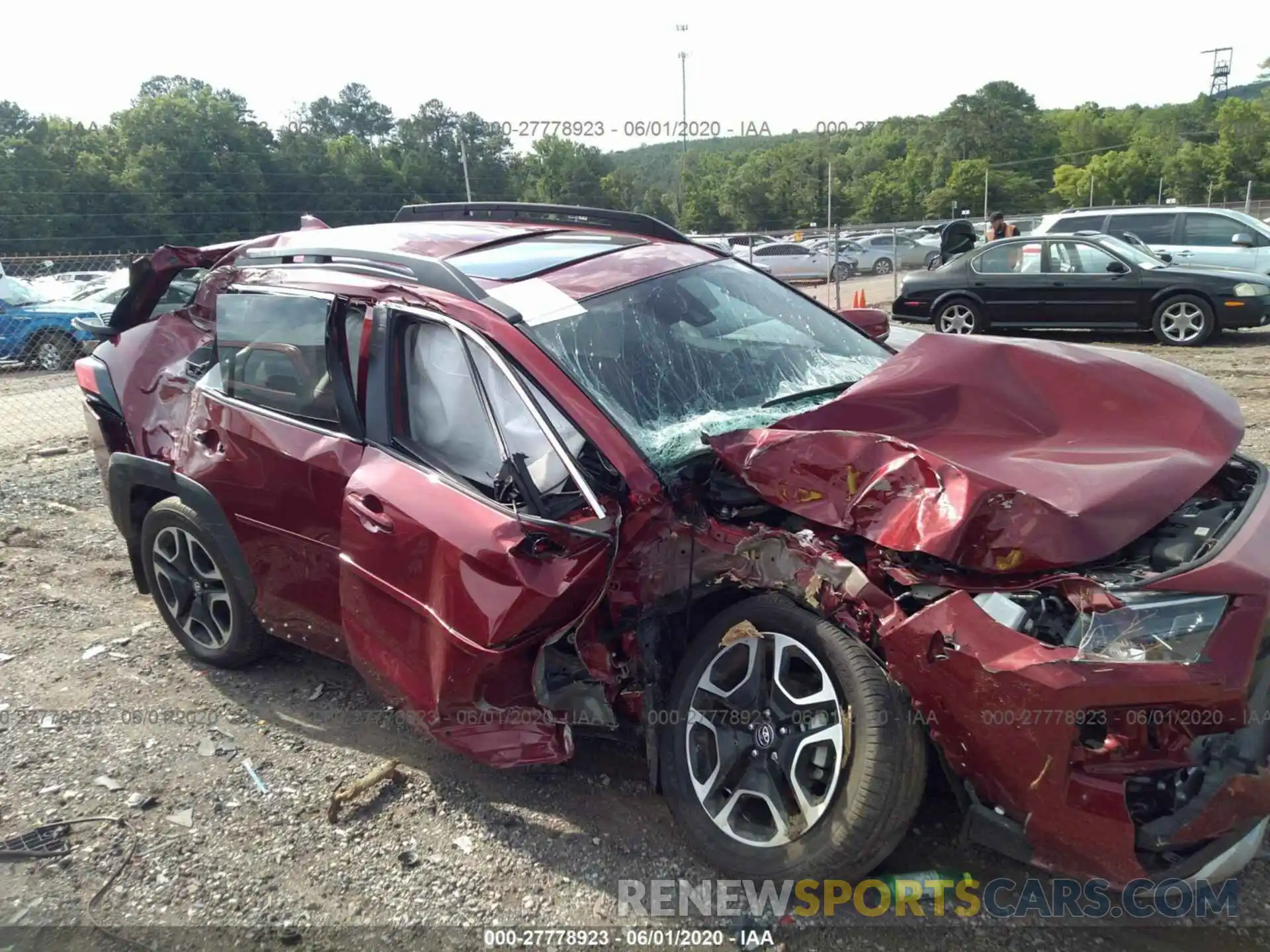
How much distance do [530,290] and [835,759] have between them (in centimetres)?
193

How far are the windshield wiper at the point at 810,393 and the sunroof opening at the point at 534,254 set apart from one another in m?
1.02

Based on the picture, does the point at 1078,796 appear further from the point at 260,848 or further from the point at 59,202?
the point at 59,202

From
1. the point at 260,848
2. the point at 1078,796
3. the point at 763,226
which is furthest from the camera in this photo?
the point at 763,226

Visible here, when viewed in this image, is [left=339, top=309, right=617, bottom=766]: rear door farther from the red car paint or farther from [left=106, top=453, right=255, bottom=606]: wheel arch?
the red car paint

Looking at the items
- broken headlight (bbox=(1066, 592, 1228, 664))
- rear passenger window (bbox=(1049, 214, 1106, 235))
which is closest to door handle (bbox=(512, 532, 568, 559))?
broken headlight (bbox=(1066, 592, 1228, 664))

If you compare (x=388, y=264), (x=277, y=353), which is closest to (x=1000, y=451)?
(x=388, y=264)

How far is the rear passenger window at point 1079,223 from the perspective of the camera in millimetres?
14117

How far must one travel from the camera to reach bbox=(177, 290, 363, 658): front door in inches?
131

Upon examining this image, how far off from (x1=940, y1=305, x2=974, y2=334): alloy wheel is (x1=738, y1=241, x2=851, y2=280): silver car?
14911mm

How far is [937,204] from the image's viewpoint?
5850cm

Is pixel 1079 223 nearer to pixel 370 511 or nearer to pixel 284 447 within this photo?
pixel 284 447

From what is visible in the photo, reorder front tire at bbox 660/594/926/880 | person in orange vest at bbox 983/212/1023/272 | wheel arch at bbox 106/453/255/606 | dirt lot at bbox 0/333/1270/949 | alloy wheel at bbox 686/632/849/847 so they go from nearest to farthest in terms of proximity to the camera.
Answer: front tire at bbox 660/594/926/880 < alloy wheel at bbox 686/632/849/847 < dirt lot at bbox 0/333/1270/949 < wheel arch at bbox 106/453/255/606 < person in orange vest at bbox 983/212/1023/272

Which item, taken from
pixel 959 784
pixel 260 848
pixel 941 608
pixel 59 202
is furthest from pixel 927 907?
pixel 59 202

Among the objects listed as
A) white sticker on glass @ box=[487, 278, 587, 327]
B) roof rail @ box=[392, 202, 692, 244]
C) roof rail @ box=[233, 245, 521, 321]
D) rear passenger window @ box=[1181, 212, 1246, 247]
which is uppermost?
roof rail @ box=[392, 202, 692, 244]
